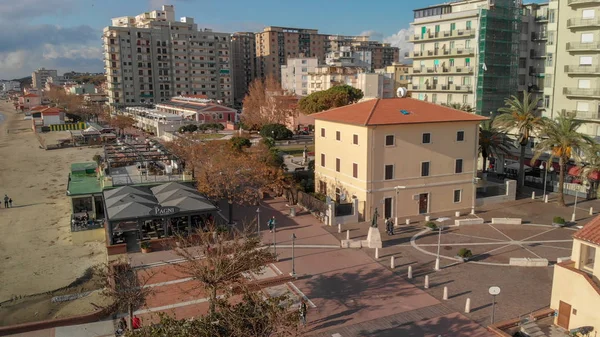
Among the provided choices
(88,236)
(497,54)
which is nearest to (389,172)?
(88,236)

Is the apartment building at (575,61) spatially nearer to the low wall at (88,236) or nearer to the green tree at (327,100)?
the green tree at (327,100)

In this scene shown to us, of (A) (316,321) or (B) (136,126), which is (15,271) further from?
(B) (136,126)

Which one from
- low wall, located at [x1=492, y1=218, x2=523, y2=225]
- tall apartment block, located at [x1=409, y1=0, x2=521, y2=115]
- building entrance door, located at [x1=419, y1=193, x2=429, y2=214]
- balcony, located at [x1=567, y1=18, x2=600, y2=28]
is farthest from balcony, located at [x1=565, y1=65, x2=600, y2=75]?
building entrance door, located at [x1=419, y1=193, x2=429, y2=214]

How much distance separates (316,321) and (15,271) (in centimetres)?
1993

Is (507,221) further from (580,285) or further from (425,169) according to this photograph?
(580,285)

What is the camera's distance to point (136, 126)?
106 m

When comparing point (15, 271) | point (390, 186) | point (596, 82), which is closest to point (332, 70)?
point (596, 82)

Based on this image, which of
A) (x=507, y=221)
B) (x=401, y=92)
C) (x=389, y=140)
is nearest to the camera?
(x=507, y=221)

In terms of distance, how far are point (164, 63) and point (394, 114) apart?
119 m

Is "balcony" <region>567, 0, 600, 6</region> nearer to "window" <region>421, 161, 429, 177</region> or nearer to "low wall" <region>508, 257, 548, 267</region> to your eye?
"window" <region>421, 161, 429, 177</region>

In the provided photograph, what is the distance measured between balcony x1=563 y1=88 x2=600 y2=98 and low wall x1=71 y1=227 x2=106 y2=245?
47340mm

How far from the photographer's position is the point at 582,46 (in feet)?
159

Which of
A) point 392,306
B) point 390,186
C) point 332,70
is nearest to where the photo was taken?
point 392,306

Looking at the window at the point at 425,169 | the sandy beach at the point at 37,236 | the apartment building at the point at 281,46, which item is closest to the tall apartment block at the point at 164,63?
the apartment building at the point at 281,46
